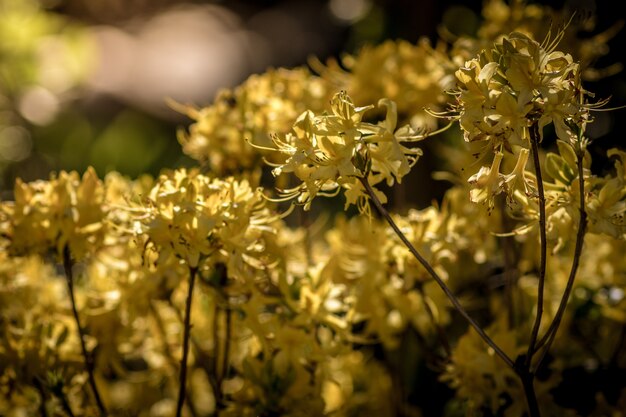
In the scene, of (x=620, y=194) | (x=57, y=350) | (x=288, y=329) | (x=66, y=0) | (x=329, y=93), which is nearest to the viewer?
(x=620, y=194)

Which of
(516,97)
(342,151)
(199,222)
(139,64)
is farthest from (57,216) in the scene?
(139,64)

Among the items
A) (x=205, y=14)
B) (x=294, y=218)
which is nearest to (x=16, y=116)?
(x=294, y=218)

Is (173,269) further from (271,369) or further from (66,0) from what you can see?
(66,0)

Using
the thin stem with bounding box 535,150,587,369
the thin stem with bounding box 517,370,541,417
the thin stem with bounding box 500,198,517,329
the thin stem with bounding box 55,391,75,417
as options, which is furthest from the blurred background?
the thin stem with bounding box 55,391,75,417

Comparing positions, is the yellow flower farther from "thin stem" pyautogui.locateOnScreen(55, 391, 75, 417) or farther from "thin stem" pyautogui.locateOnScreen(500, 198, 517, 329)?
"thin stem" pyautogui.locateOnScreen(500, 198, 517, 329)

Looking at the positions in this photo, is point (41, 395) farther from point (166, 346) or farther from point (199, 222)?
point (199, 222)

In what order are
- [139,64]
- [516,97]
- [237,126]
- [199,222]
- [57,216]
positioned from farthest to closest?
1. [139,64]
2. [237,126]
3. [57,216]
4. [199,222]
5. [516,97]
